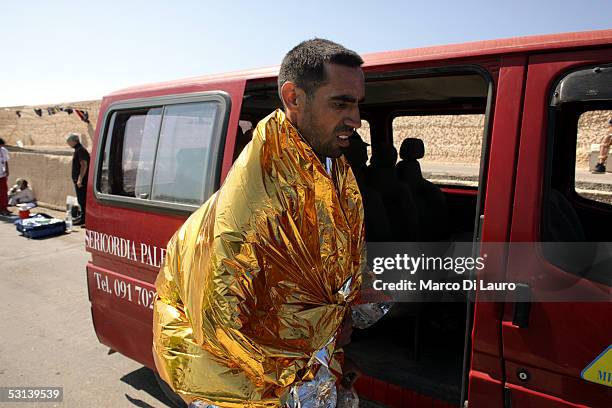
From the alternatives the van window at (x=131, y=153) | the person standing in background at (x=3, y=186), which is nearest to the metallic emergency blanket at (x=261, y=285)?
the van window at (x=131, y=153)

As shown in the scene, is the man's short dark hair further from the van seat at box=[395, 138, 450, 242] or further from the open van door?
the van seat at box=[395, 138, 450, 242]

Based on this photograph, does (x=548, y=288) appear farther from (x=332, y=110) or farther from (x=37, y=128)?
(x=37, y=128)

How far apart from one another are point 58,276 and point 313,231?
214 inches

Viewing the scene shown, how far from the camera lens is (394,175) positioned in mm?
3508

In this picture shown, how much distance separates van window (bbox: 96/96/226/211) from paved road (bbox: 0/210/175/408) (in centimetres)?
141

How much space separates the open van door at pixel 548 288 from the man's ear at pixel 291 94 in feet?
2.63

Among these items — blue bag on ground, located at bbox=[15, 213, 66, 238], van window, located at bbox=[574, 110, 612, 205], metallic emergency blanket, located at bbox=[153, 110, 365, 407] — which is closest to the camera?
metallic emergency blanket, located at bbox=[153, 110, 365, 407]

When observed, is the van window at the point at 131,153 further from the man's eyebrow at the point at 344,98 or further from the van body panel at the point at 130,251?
the man's eyebrow at the point at 344,98

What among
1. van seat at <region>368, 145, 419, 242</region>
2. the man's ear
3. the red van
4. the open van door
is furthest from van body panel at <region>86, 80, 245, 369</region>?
van seat at <region>368, 145, 419, 242</region>

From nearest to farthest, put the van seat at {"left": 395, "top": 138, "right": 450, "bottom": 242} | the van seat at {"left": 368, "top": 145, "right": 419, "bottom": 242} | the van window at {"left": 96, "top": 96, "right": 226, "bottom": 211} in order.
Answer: the van window at {"left": 96, "top": 96, "right": 226, "bottom": 211}, the van seat at {"left": 368, "top": 145, "right": 419, "bottom": 242}, the van seat at {"left": 395, "top": 138, "right": 450, "bottom": 242}

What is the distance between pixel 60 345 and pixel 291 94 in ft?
11.7

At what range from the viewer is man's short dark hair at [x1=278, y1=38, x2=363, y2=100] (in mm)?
1293

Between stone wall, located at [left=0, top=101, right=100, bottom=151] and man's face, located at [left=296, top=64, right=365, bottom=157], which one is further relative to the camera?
stone wall, located at [left=0, top=101, right=100, bottom=151]

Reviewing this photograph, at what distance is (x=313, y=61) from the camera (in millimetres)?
1296
